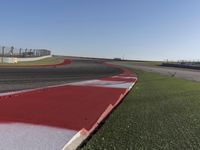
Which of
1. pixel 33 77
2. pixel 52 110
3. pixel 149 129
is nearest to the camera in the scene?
pixel 149 129

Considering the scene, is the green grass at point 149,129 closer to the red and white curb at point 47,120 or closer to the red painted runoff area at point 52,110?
the red and white curb at point 47,120

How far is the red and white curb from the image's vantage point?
407cm

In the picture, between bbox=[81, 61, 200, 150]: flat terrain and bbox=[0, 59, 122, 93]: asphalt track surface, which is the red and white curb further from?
bbox=[0, 59, 122, 93]: asphalt track surface

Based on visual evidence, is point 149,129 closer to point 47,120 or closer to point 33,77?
point 47,120

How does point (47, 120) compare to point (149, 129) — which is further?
point (47, 120)

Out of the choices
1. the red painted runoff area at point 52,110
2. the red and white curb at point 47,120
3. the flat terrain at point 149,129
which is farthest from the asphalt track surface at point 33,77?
the flat terrain at point 149,129

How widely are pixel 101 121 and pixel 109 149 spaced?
67.4 inches

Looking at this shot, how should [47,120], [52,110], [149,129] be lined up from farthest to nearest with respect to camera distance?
1. [52,110]
2. [47,120]
3. [149,129]

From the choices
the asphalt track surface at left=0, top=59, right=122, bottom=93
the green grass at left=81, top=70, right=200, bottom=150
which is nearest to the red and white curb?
the green grass at left=81, top=70, right=200, bottom=150

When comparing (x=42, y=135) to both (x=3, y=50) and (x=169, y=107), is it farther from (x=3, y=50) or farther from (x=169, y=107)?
(x=3, y=50)

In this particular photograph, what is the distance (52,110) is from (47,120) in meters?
0.98

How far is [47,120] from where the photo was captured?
5375 mm

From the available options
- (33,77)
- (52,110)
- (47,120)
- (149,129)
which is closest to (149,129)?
(149,129)

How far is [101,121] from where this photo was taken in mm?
5695
